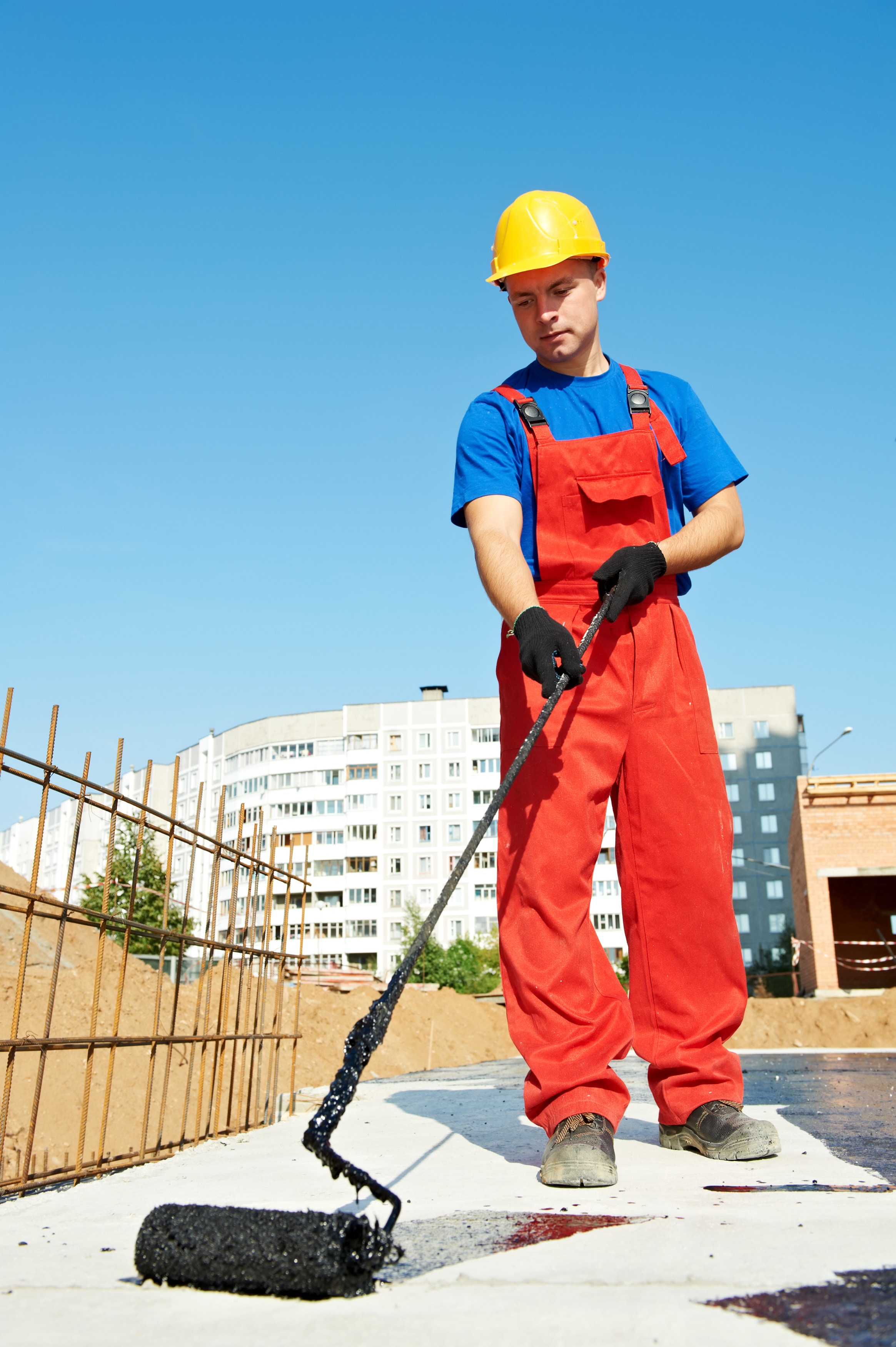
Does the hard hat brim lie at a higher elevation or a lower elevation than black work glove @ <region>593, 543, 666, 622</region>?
higher

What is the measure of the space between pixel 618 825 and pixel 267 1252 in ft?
4.88

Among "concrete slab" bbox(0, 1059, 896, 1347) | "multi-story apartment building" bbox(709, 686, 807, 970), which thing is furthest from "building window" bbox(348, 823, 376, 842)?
"concrete slab" bbox(0, 1059, 896, 1347)

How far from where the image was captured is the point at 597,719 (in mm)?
2664

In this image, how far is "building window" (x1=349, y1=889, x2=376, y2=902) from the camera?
6888cm

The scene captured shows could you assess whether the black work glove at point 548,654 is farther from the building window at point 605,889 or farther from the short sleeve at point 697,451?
the building window at point 605,889

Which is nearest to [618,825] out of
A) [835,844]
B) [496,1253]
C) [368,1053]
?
[368,1053]

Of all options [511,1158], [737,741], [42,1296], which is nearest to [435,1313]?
[42,1296]

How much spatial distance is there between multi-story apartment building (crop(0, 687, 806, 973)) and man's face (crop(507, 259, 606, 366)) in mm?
63725

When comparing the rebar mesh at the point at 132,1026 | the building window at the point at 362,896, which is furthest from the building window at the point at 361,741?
the rebar mesh at the point at 132,1026

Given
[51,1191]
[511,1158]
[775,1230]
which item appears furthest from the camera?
[511,1158]

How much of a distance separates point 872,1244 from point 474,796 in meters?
69.9

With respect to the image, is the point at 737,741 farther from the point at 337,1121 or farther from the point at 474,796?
the point at 337,1121

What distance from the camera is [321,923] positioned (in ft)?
228

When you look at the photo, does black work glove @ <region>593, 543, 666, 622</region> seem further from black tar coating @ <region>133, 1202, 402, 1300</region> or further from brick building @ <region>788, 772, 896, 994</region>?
brick building @ <region>788, 772, 896, 994</region>
